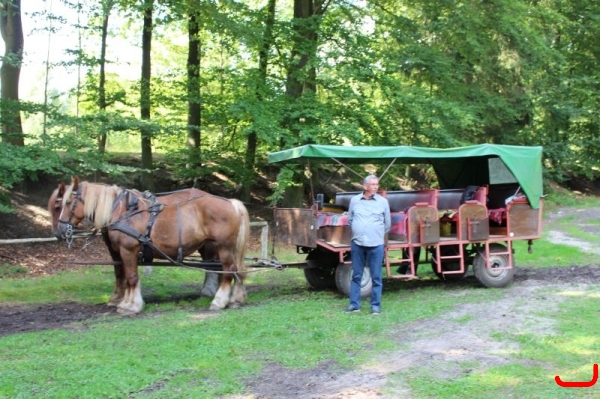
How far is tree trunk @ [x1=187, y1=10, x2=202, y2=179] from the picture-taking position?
1556 centimetres

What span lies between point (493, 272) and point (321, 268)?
8.87 feet

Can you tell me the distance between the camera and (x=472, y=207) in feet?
29.6

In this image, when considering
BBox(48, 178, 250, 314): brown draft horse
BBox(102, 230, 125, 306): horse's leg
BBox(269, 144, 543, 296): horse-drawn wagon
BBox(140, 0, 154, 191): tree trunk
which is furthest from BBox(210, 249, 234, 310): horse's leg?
BBox(140, 0, 154, 191): tree trunk

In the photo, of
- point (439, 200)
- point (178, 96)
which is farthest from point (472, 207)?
point (178, 96)

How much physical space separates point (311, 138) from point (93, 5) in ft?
21.4

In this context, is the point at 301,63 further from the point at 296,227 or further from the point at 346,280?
the point at 346,280

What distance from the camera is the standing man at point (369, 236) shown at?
753 cm

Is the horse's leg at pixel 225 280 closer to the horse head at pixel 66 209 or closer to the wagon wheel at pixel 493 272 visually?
the horse head at pixel 66 209

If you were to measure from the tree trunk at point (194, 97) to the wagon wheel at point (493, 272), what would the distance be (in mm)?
8642

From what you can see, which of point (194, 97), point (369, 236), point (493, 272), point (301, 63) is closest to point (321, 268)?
point (369, 236)

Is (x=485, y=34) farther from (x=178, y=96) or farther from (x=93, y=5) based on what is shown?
(x=93, y=5)

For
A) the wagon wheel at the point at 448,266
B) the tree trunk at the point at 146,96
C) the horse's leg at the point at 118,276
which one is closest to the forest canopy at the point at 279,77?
the tree trunk at the point at 146,96

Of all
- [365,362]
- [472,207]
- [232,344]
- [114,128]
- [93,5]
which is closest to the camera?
[365,362]

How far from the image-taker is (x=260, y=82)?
14.5m
